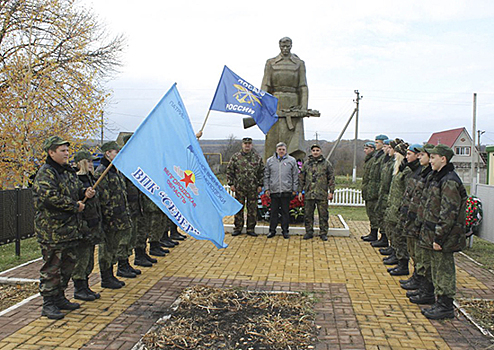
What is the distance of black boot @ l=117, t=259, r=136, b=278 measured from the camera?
18.5 feet

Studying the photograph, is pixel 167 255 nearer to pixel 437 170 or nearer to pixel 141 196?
pixel 141 196

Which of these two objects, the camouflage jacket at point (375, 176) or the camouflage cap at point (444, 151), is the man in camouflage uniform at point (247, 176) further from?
the camouflage cap at point (444, 151)

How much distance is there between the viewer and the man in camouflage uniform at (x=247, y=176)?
842cm

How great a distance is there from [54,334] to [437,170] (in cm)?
417

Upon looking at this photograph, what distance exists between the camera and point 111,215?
508 cm

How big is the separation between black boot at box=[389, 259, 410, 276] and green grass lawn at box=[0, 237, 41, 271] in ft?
19.2

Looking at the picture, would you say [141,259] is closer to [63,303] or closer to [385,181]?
[63,303]

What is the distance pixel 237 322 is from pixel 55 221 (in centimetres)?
214

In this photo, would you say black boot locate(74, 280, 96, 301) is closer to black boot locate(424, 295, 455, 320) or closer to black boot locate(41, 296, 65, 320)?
black boot locate(41, 296, 65, 320)

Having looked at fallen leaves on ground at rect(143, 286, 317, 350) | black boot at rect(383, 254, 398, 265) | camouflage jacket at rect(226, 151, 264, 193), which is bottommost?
fallen leaves on ground at rect(143, 286, 317, 350)

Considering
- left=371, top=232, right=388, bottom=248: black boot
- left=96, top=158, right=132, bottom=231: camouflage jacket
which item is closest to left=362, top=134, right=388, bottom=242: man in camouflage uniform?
left=371, top=232, right=388, bottom=248: black boot

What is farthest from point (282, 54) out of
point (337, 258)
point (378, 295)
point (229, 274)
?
point (378, 295)


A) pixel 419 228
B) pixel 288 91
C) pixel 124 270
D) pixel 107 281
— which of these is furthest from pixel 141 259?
pixel 288 91

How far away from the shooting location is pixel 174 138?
13.6ft
